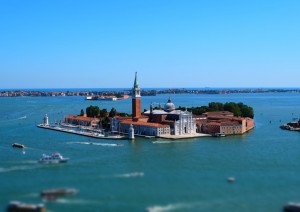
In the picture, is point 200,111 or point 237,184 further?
point 200,111

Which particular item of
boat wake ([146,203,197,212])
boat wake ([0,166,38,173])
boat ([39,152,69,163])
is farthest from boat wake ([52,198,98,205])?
boat ([39,152,69,163])

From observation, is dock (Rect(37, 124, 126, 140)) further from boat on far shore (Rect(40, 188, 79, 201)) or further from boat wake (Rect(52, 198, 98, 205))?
boat wake (Rect(52, 198, 98, 205))

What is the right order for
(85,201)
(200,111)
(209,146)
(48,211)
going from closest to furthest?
(48,211) → (85,201) → (209,146) → (200,111)

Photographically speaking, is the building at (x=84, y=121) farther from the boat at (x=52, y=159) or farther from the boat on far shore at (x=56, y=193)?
the boat on far shore at (x=56, y=193)

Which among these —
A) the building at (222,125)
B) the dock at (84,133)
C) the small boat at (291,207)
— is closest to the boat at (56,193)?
the small boat at (291,207)

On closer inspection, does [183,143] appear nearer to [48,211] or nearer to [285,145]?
[285,145]

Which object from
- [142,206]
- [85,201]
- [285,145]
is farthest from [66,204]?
[285,145]
